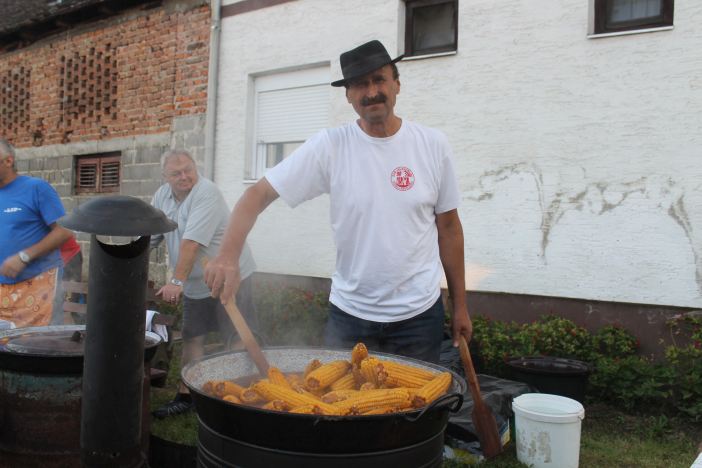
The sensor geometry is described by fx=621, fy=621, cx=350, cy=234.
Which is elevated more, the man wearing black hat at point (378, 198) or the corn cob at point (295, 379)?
the man wearing black hat at point (378, 198)

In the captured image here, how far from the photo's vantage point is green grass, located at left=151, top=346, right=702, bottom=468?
4.61 meters

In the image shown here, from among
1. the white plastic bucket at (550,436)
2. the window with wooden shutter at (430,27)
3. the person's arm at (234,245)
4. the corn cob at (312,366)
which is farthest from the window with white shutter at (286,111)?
the corn cob at (312,366)

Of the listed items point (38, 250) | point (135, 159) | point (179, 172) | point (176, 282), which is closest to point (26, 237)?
point (38, 250)

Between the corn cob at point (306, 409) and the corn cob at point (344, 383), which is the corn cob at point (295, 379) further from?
the corn cob at point (306, 409)

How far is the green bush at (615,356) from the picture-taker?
543cm

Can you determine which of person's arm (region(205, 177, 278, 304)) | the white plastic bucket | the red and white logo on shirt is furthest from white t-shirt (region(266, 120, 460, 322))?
the white plastic bucket

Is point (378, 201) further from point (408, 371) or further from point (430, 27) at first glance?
point (430, 27)

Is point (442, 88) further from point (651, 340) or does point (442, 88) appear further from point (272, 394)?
point (272, 394)

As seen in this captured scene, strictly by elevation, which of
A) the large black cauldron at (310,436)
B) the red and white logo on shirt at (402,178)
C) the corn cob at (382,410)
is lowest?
the large black cauldron at (310,436)

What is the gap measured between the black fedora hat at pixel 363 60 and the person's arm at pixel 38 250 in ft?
9.23

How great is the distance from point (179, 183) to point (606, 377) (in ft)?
13.7

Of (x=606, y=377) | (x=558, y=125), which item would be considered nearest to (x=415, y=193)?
(x=606, y=377)

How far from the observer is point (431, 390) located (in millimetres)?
2375

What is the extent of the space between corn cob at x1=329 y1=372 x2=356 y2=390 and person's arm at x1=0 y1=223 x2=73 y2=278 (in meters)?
3.04
